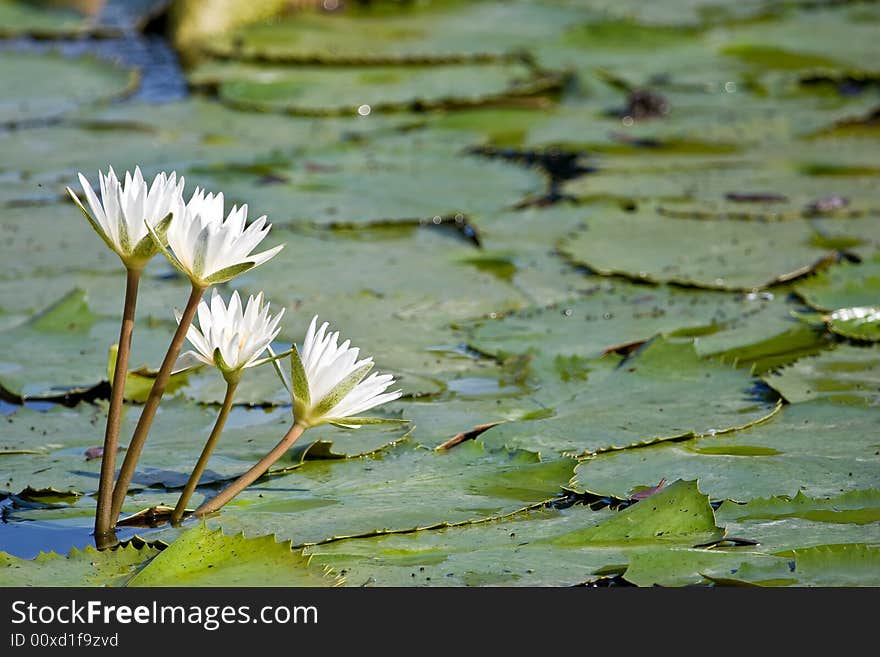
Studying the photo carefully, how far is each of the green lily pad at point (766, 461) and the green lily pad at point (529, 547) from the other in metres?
0.13

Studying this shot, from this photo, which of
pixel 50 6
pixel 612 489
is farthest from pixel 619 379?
pixel 50 6

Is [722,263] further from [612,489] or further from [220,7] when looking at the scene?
[220,7]

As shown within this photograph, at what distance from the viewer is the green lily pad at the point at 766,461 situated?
6.35 feet

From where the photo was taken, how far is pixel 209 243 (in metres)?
1.52

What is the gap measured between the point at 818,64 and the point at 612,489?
11.6 feet

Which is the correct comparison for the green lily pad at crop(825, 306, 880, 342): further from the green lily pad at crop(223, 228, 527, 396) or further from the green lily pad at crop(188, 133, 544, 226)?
the green lily pad at crop(188, 133, 544, 226)

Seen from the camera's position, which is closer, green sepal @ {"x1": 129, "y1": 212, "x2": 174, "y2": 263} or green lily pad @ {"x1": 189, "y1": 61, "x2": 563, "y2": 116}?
green sepal @ {"x1": 129, "y1": 212, "x2": 174, "y2": 263}

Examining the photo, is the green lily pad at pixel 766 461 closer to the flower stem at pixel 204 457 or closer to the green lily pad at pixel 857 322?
the green lily pad at pixel 857 322

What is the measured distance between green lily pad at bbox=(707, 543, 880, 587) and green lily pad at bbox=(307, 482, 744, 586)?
7 centimetres

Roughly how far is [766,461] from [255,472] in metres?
0.88

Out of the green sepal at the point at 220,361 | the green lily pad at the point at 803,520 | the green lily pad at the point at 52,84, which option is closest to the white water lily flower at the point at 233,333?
the green sepal at the point at 220,361

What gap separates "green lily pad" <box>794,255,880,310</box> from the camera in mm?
2764

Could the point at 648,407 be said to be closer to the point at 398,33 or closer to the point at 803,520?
the point at 803,520

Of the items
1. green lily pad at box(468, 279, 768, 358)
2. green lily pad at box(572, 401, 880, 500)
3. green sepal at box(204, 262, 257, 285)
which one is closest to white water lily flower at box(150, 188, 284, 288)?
green sepal at box(204, 262, 257, 285)
